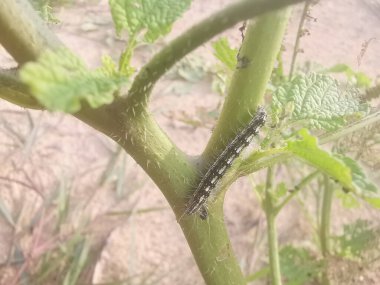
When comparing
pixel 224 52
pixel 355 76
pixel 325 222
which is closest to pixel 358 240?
pixel 325 222

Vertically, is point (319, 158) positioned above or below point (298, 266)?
below

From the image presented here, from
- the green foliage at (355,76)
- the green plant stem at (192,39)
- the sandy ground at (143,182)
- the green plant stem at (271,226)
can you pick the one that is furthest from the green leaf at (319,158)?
the sandy ground at (143,182)

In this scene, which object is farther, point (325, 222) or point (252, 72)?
point (325, 222)

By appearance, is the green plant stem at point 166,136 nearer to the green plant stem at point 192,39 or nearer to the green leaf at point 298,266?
the green plant stem at point 192,39

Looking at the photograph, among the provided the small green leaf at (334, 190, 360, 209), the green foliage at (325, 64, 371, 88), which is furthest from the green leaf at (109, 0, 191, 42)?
the small green leaf at (334, 190, 360, 209)

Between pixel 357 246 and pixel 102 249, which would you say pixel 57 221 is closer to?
pixel 102 249

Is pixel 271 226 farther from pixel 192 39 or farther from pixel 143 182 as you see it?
pixel 143 182

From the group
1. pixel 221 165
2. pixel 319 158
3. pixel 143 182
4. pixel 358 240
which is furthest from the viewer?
pixel 143 182
